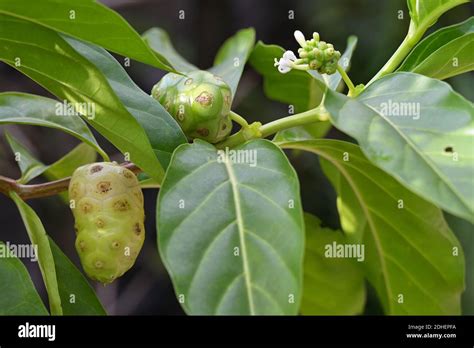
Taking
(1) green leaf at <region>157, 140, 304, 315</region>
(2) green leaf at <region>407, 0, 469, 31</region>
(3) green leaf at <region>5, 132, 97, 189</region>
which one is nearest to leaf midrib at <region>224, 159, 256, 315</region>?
(1) green leaf at <region>157, 140, 304, 315</region>

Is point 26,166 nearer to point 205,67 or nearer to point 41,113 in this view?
point 41,113

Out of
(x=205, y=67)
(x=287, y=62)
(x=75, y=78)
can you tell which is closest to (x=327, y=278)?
(x=287, y=62)

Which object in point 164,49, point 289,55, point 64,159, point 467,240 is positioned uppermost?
point 164,49

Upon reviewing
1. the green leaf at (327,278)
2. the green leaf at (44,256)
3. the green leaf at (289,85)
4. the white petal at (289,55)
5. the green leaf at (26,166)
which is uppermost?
the green leaf at (289,85)

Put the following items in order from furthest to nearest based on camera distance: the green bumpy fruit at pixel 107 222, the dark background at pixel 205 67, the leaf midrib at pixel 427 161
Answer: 1. the dark background at pixel 205 67
2. the green bumpy fruit at pixel 107 222
3. the leaf midrib at pixel 427 161

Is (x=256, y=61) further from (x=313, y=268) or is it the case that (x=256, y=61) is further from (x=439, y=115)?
(x=439, y=115)

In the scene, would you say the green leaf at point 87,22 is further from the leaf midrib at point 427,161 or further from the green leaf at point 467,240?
the green leaf at point 467,240

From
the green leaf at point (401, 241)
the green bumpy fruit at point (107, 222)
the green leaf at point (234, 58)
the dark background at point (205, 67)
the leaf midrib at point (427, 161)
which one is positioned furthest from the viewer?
the dark background at point (205, 67)

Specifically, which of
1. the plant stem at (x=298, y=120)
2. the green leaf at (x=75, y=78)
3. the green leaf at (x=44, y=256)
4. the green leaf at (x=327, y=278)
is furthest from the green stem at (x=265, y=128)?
the green leaf at (x=327, y=278)
